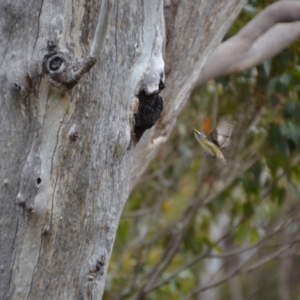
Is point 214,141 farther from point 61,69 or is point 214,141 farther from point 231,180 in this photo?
point 231,180

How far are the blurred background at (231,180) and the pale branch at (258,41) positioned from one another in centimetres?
43

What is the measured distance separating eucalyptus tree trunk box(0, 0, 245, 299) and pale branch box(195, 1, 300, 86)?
36.6 inches

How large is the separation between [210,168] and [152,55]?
3.08m

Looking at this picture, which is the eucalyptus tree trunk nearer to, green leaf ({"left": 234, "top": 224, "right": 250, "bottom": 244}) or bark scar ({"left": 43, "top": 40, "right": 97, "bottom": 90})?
bark scar ({"left": 43, "top": 40, "right": 97, "bottom": 90})

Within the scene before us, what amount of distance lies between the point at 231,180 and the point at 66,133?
2.84 m

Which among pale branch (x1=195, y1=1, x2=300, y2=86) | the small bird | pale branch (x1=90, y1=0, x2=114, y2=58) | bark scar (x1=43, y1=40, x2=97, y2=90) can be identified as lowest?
the small bird

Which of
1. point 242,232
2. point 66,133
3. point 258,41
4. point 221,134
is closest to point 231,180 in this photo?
point 242,232

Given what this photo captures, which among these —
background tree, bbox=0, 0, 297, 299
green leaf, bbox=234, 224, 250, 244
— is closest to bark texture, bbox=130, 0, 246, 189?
background tree, bbox=0, 0, 297, 299

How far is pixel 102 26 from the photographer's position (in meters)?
1.73

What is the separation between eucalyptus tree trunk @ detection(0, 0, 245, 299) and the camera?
190 cm

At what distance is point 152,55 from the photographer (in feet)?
6.84

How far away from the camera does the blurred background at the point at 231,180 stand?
3.93 meters

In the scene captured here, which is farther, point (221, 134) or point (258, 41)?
point (258, 41)

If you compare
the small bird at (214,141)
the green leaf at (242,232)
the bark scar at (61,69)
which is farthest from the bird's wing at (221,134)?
the green leaf at (242,232)
